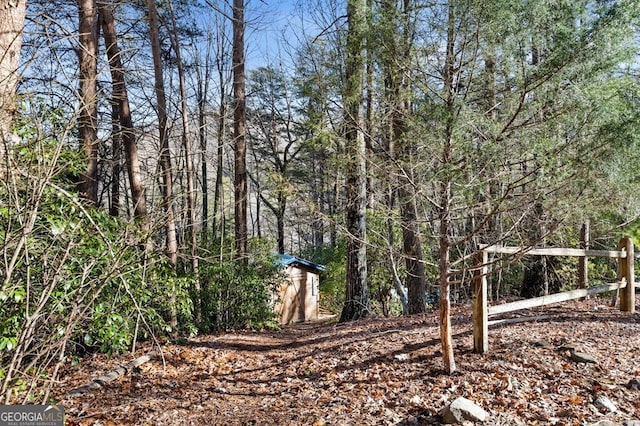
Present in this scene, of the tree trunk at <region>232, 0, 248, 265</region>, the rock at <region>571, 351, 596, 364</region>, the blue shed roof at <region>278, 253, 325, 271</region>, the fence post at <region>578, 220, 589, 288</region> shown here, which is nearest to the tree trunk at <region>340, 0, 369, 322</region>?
the tree trunk at <region>232, 0, 248, 265</region>

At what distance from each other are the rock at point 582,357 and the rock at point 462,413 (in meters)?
1.47

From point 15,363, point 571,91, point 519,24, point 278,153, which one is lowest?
point 15,363

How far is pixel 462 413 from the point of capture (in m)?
3.14

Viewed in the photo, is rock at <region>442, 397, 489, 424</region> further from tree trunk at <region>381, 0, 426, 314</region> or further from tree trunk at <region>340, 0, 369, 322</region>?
tree trunk at <region>340, 0, 369, 322</region>

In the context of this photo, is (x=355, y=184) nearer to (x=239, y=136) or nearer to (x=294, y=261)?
(x=239, y=136)

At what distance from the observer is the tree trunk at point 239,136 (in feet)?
29.5

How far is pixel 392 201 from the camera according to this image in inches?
355

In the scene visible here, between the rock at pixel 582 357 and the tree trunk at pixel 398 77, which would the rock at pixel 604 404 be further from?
the tree trunk at pixel 398 77

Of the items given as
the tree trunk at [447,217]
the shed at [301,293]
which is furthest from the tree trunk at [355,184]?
the shed at [301,293]

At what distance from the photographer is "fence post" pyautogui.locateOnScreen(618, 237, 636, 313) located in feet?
19.9

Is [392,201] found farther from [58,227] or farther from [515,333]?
[58,227]

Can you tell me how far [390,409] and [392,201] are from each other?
5935 mm

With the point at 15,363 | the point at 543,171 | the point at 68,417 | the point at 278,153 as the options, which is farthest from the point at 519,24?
the point at 278,153

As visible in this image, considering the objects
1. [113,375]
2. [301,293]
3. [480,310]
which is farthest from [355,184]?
[301,293]
